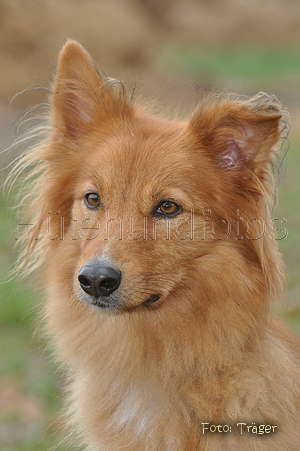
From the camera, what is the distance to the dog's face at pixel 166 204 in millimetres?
3752

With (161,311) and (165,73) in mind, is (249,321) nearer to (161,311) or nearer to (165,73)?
(161,311)

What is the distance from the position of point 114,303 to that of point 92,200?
0.77m

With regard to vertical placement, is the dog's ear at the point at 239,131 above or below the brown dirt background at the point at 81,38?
below

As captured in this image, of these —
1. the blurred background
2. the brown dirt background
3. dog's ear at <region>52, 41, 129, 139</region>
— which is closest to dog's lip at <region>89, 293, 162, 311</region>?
the blurred background

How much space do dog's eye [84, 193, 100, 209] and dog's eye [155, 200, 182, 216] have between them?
43cm

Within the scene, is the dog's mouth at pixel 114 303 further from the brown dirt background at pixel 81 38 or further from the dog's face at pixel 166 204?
the brown dirt background at pixel 81 38

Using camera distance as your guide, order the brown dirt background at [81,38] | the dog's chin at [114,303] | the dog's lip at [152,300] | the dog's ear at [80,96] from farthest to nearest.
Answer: the brown dirt background at [81,38] < the dog's ear at [80,96] < the dog's lip at [152,300] < the dog's chin at [114,303]

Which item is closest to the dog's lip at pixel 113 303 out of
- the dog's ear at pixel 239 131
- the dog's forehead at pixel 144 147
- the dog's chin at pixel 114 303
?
the dog's chin at pixel 114 303

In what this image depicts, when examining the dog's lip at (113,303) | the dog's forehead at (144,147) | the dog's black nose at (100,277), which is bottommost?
the dog's lip at (113,303)

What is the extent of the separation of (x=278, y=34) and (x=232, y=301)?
4114 cm

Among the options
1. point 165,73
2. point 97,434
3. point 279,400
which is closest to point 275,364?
point 279,400

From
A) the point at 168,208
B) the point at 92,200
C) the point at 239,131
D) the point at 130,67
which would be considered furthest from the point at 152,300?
the point at 130,67

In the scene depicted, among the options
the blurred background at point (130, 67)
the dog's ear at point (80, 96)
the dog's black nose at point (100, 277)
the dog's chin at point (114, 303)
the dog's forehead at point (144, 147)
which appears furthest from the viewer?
the blurred background at point (130, 67)

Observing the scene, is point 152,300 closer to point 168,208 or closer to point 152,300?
point 152,300
